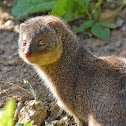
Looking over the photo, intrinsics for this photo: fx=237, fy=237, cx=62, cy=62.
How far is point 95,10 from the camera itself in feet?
14.5

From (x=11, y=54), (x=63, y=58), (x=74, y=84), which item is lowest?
(x=11, y=54)

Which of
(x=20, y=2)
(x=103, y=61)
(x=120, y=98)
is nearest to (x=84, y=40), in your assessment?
(x=20, y=2)

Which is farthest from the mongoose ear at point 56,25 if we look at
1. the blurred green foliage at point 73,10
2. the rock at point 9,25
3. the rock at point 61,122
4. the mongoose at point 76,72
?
the rock at point 9,25

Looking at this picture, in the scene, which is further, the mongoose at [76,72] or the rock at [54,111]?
the rock at [54,111]

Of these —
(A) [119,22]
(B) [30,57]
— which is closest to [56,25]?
(B) [30,57]

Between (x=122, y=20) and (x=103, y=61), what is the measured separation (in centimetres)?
206

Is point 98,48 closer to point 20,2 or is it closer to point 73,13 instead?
point 73,13

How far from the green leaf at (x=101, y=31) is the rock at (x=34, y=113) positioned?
1822mm

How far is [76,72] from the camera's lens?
2611 mm

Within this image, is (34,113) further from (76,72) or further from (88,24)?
(88,24)

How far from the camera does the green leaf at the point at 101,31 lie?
413 cm

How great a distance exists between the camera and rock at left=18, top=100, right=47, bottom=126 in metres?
2.71

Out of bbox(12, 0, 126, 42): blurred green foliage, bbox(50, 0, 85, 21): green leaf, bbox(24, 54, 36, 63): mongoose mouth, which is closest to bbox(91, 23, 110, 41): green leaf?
bbox(12, 0, 126, 42): blurred green foliage

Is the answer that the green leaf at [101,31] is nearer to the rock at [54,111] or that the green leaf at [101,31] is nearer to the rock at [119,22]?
the rock at [119,22]
